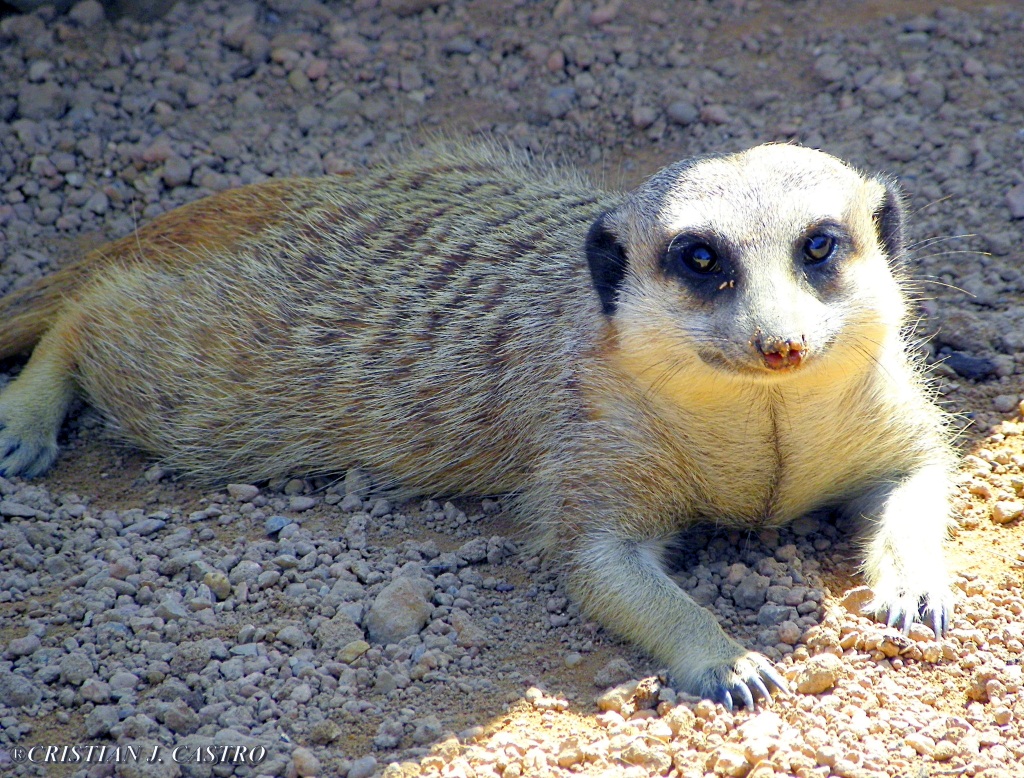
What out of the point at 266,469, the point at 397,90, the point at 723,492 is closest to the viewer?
the point at 723,492

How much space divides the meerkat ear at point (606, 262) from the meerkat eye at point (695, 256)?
0.27 m

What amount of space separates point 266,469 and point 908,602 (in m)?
2.17

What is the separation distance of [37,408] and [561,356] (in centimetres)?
197

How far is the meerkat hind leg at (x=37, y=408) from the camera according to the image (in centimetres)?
396

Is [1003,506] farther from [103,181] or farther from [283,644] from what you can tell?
[103,181]

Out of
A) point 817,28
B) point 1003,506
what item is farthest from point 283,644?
point 817,28

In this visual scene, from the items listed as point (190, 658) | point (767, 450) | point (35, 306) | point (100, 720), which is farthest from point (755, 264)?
point (35, 306)

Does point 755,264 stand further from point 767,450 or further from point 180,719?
point 180,719

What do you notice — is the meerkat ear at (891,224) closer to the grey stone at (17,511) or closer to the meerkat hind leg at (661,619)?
the meerkat hind leg at (661,619)

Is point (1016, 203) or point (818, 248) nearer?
point (818, 248)

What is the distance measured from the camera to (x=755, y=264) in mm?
2764

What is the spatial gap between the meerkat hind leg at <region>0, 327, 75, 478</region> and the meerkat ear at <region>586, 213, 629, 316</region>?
208 centimetres

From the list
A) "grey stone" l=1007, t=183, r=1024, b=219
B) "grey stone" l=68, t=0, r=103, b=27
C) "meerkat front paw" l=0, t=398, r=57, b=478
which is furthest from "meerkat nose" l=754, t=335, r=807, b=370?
"grey stone" l=68, t=0, r=103, b=27

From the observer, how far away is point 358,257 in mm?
4086
